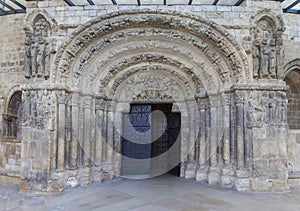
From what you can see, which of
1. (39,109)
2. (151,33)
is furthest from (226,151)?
(39,109)

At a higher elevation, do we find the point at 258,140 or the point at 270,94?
the point at 270,94

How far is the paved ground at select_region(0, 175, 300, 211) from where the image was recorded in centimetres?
408

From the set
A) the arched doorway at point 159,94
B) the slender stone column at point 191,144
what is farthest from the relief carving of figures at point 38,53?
the slender stone column at point 191,144

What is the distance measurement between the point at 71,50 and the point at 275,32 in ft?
14.7

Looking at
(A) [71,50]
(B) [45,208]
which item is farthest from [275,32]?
(B) [45,208]

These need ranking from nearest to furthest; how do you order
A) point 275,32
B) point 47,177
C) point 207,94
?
point 47,177 < point 275,32 < point 207,94

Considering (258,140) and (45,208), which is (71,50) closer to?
(45,208)

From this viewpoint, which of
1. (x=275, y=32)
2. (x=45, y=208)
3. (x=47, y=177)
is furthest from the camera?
(x=275, y=32)

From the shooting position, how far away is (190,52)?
5.88 metres

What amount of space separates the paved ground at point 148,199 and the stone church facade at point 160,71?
36 cm

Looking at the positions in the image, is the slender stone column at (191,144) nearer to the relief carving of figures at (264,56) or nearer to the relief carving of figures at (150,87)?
the relief carving of figures at (150,87)

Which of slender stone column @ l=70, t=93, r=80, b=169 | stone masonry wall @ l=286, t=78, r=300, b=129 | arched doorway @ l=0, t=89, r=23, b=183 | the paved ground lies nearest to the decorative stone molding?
the paved ground

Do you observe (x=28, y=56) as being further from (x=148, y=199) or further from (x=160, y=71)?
(x=148, y=199)

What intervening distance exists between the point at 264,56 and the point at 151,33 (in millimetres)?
2534
